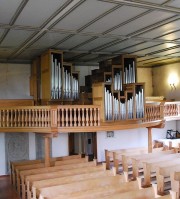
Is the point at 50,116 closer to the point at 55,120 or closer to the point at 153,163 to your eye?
the point at 55,120

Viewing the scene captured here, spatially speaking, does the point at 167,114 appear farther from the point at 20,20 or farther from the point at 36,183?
the point at 20,20

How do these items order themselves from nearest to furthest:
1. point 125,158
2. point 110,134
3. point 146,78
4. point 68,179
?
point 68,179
point 125,158
point 110,134
point 146,78

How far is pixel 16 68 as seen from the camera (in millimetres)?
12875

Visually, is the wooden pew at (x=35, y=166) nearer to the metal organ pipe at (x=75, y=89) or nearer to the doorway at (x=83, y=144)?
the metal organ pipe at (x=75, y=89)

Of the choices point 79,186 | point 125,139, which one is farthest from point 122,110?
point 125,139

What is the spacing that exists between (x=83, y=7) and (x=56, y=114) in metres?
4.51

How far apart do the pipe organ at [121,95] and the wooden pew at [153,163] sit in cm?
178

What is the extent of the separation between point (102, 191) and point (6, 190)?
4.86 meters

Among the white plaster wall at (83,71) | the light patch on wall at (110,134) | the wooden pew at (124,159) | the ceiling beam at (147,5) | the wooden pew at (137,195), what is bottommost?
the wooden pew at (124,159)

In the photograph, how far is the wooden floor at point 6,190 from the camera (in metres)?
9.65

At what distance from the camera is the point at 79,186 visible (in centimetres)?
783

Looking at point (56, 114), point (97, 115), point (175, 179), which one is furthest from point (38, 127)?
point (175, 179)

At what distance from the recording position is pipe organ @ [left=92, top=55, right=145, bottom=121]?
9.83m

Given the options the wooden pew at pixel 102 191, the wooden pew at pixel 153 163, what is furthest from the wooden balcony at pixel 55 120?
the wooden pew at pixel 102 191
